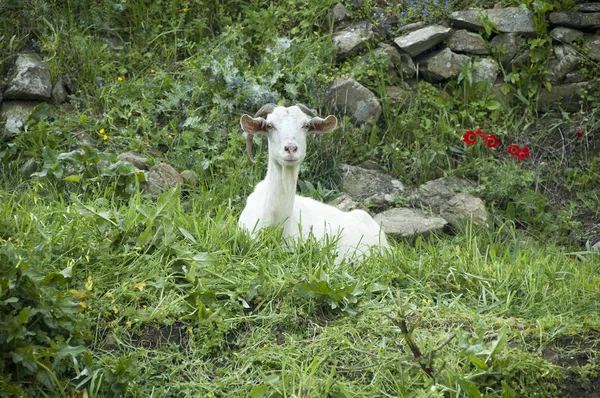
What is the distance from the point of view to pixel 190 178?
322 inches

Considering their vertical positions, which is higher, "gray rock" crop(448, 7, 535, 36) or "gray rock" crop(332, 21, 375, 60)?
"gray rock" crop(448, 7, 535, 36)

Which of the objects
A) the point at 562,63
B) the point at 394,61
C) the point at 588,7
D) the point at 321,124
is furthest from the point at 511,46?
the point at 321,124

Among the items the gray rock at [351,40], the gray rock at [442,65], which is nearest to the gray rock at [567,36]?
the gray rock at [442,65]

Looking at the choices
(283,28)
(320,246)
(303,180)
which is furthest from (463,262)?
(283,28)

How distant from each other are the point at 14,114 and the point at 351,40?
3.76m

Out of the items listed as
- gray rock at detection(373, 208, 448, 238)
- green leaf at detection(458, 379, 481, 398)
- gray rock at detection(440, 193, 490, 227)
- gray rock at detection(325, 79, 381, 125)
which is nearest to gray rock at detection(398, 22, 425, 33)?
gray rock at detection(325, 79, 381, 125)

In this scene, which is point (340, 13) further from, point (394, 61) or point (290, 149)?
point (290, 149)

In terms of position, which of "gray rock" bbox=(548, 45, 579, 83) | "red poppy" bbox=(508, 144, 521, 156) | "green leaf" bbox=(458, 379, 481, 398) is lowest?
"red poppy" bbox=(508, 144, 521, 156)

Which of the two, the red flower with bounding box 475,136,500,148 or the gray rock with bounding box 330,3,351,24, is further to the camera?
the gray rock with bounding box 330,3,351,24

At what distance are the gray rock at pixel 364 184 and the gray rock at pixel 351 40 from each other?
1566 mm

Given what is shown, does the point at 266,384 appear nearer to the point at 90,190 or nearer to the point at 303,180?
the point at 90,190

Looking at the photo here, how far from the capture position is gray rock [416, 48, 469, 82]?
31.8ft

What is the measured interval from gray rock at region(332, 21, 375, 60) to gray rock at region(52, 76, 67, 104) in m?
3.03

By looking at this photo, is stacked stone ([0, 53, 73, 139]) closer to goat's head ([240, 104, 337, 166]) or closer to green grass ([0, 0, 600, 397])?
green grass ([0, 0, 600, 397])
